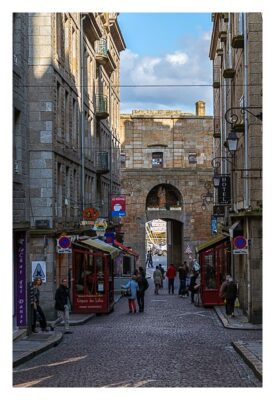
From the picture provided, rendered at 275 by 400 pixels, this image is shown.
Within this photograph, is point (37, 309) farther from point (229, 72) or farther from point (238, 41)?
point (229, 72)

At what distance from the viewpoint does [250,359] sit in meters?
16.1

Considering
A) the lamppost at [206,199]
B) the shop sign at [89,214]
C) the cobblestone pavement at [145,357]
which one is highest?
the lamppost at [206,199]

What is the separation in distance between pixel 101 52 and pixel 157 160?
21.3 metres

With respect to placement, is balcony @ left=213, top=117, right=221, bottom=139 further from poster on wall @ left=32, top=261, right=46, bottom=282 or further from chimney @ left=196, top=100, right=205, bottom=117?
poster on wall @ left=32, top=261, right=46, bottom=282

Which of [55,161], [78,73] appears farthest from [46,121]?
[78,73]

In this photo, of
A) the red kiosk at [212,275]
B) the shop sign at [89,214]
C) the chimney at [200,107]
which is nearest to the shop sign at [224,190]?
the red kiosk at [212,275]

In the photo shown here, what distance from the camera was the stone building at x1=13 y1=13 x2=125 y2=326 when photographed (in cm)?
2247

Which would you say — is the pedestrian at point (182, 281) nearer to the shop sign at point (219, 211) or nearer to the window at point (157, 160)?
the shop sign at point (219, 211)

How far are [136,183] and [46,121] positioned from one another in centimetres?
3438

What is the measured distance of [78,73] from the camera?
35.1 m

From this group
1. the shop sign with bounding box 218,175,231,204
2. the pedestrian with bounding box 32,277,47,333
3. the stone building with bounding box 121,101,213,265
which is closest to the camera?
the pedestrian with bounding box 32,277,47,333

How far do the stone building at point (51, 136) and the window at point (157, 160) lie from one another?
21.7m

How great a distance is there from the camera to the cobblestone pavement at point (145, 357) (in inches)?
566

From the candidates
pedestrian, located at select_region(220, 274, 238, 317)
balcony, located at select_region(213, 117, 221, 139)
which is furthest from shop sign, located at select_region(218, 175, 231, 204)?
balcony, located at select_region(213, 117, 221, 139)
